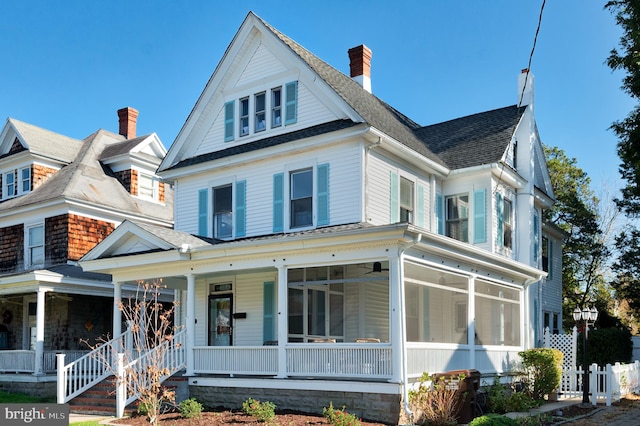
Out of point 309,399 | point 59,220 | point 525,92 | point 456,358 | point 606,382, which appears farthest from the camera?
point 59,220

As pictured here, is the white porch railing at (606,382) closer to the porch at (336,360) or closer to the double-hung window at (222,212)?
the porch at (336,360)

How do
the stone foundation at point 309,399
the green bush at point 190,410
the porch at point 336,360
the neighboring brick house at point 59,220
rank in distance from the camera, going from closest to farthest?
the stone foundation at point 309,399
the porch at point 336,360
the green bush at point 190,410
the neighboring brick house at point 59,220

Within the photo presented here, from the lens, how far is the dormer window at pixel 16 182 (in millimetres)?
26969

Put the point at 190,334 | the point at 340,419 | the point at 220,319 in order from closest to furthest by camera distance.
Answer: the point at 340,419 → the point at 190,334 → the point at 220,319

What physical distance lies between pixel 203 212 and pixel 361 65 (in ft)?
23.8

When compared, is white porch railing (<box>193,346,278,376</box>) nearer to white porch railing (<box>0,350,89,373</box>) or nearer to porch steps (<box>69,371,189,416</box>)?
porch steps (<box>69,371,189,416</box>)

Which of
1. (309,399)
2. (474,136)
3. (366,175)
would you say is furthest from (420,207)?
(309,399)

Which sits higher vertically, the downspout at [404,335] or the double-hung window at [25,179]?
the double-hung window at [25,179]

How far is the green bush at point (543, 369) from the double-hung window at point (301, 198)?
22.1 feet

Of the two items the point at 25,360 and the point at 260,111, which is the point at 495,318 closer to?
the point at 260,111

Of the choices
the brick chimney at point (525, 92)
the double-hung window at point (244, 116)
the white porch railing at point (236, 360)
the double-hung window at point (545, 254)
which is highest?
the brick chimney at point (525, 92)

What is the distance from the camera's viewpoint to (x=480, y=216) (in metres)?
20.1

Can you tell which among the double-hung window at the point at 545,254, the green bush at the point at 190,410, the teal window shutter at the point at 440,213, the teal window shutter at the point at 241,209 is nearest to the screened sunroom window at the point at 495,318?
the teal window shutter at the point at 440,213

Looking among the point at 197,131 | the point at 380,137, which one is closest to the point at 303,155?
the point at 380,137
